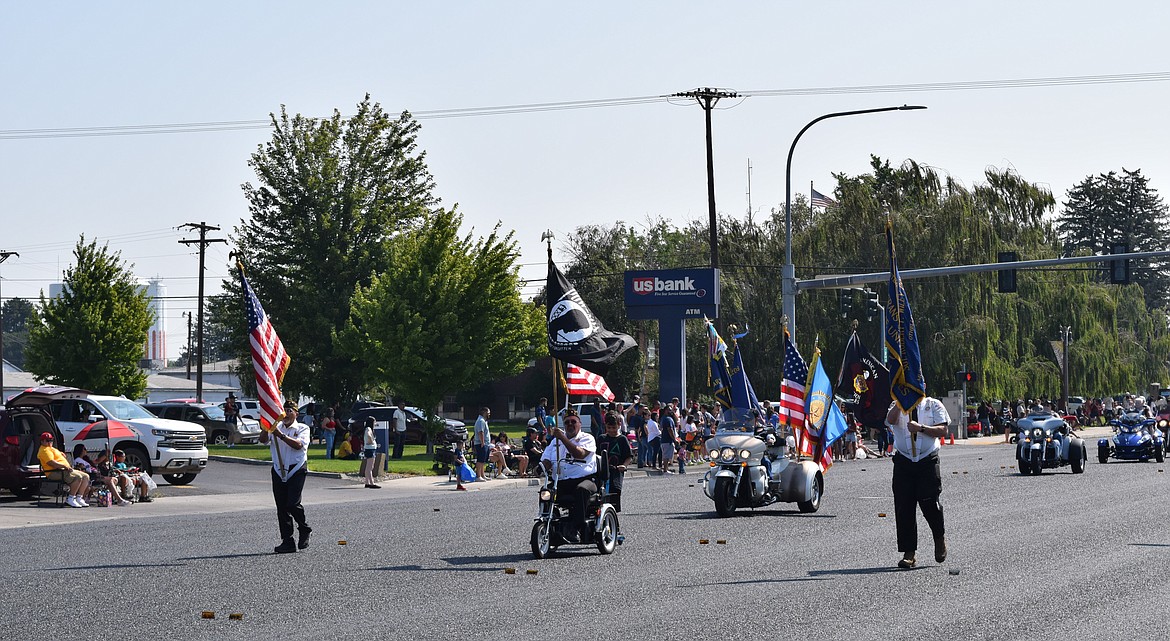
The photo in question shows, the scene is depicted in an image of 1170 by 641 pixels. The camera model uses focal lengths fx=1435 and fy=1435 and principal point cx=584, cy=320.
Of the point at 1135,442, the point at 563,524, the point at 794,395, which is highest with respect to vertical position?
the point at 794,395

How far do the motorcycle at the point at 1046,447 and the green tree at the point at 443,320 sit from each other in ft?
56.3

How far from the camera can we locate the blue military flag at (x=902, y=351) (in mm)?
14227

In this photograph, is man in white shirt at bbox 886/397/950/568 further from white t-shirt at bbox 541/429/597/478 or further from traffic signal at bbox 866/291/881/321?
traffic signal at bbox 866/291/881/321

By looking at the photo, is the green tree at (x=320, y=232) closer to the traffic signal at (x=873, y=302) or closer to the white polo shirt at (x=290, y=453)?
the traffic signal at (x=873, y=302)

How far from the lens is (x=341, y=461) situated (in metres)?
38.2

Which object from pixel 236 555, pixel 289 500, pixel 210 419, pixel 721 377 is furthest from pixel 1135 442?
pixel 210 419

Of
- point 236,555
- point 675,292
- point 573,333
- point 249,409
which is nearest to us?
point 236,555

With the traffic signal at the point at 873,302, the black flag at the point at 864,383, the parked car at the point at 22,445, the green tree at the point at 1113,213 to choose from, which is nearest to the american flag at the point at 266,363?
the parked car at the point at 22,445

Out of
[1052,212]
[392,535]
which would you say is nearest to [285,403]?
[392,535]

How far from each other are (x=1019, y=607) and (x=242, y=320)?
165 feet

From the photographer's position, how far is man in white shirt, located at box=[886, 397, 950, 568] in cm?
1398

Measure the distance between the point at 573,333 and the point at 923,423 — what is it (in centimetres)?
663

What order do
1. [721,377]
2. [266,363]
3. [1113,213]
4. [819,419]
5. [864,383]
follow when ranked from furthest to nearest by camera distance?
[1113,213], [864,383], [721,377], [819,419], [266,363]

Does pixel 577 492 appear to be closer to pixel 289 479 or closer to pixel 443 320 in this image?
pixel 289 479
